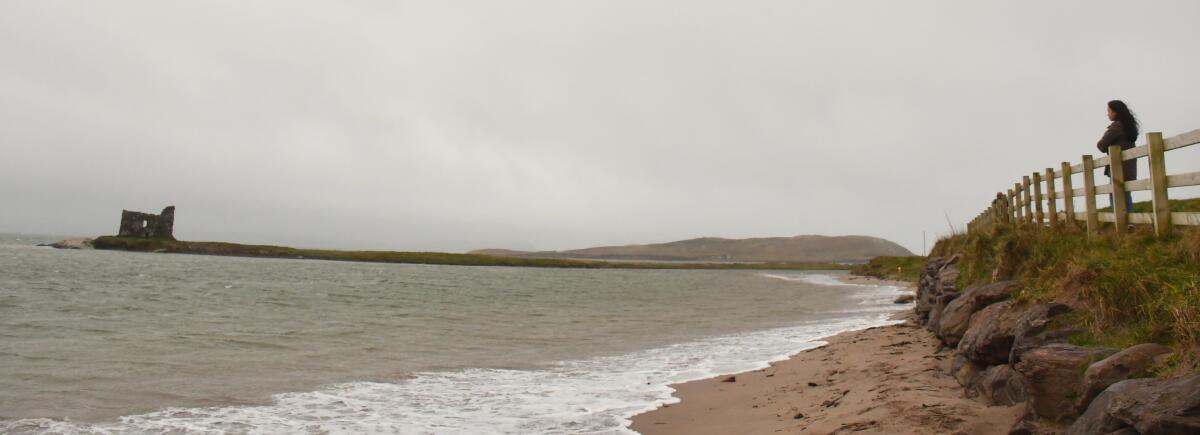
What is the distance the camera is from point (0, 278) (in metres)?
40.5

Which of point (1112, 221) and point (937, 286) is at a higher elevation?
point (1112, 221)

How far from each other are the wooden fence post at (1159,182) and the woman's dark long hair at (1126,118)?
2.93m

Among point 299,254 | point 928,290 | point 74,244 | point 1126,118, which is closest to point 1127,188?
point 1126,118

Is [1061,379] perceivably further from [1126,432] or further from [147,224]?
[147,224]

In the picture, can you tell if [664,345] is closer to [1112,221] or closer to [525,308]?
[1112,221]

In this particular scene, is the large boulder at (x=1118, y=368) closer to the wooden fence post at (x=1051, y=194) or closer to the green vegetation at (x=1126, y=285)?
the green vegetation at (x=1126, y=285)

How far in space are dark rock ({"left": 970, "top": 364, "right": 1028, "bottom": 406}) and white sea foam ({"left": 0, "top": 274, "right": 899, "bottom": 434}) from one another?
14.0ft

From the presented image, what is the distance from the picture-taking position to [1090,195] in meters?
10.7

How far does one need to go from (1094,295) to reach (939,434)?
2133mm

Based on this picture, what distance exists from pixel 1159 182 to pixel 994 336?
2.99 m

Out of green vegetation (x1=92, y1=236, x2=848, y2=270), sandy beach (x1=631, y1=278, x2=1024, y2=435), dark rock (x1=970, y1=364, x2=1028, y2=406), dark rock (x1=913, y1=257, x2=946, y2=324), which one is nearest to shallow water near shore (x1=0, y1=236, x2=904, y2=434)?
sandy beach (x1=631, y1=278, x2=1024, y2=435)

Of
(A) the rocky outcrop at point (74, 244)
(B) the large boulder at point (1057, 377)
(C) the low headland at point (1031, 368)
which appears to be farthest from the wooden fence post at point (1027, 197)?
(A) the rocky outcrop at point (74, 244)

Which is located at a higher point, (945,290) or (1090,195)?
(1090,195)

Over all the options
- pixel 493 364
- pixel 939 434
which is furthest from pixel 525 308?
pixel 939 434
